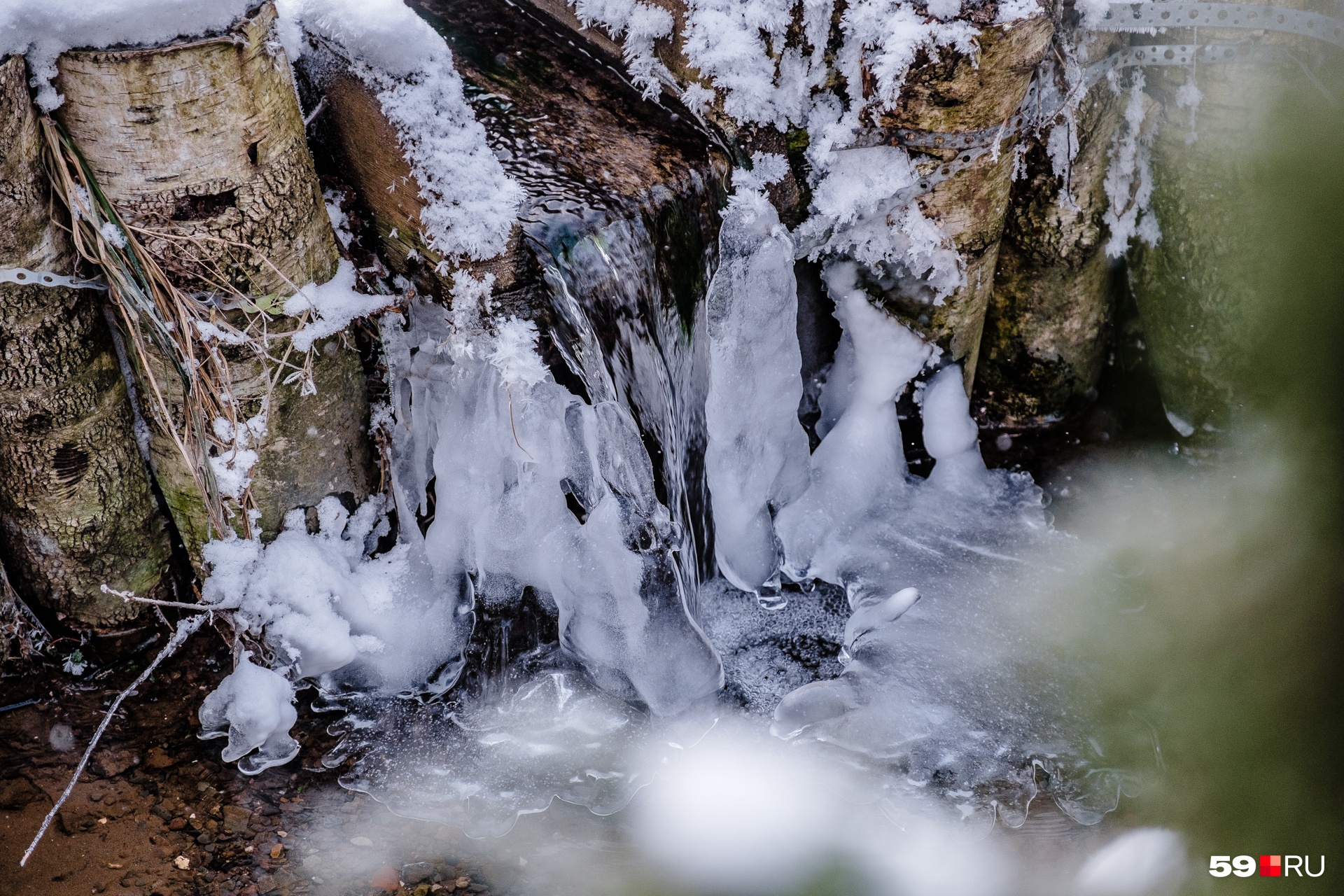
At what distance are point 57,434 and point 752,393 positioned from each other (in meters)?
1.73

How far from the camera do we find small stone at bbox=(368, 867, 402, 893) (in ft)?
6.91

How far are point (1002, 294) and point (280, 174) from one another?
224 centimetres

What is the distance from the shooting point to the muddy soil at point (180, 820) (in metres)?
2.08

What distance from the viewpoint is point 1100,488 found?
317 centimetres

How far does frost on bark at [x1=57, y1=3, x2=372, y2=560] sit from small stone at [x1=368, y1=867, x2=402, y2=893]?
2.89ft

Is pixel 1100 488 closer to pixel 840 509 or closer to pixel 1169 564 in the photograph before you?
pixel 1169 564

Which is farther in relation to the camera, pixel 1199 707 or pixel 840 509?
pixel 840 509

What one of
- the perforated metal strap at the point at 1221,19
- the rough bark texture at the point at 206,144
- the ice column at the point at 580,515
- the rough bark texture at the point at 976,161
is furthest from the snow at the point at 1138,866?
the rough bark texture at the point at 206,144

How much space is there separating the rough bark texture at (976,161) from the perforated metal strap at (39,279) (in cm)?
196

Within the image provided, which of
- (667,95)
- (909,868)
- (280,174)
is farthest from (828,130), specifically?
(909,868)

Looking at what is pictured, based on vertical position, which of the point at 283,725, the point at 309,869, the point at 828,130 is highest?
the point at 828,130

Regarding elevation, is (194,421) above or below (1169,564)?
above

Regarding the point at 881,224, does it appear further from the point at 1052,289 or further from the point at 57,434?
the point at 57,434

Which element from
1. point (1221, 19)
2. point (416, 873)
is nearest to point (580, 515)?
point (416, 873)
